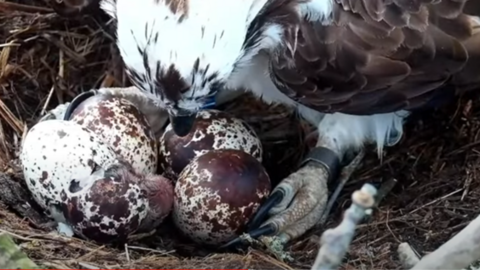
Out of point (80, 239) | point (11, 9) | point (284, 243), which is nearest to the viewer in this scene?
point (80, 239)

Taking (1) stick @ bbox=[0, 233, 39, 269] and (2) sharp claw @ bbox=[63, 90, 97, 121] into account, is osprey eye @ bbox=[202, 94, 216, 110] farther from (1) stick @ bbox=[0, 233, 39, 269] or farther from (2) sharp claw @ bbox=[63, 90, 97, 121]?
(1) stick @ bbox=[0, 233, 39, 269]

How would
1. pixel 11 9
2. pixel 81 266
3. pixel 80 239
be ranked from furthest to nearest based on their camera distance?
pixel 11 9 → pixel 80 239 → pixel 81 266

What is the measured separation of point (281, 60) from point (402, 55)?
1.06ft

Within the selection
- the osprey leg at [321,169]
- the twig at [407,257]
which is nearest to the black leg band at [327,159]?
the osprey leg at [321,169]

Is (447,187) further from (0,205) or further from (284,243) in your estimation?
(0,205)

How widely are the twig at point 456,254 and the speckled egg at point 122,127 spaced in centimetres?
104

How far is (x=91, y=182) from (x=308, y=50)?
2.21ft

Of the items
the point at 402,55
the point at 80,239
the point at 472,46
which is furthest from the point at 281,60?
the point at 80,239

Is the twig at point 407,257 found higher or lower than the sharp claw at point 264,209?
higher

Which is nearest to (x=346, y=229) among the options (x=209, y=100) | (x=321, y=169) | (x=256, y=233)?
(x=209, y=100)

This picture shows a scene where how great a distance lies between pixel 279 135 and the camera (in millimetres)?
3189

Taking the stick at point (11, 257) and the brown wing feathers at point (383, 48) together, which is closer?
the stick at point (11, 257)

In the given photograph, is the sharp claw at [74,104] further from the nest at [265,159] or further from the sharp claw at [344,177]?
the sharp claw at [344,177]

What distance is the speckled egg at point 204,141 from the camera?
8.97ft
